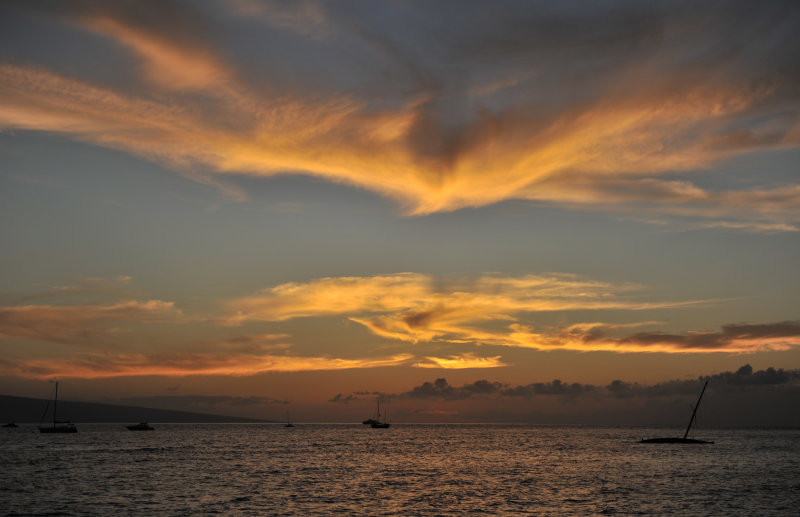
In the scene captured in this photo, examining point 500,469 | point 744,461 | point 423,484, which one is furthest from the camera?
point 744,461

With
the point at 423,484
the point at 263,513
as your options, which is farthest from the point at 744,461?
the point at 263,513

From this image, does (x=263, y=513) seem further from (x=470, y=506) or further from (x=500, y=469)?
(x=500, y=469)

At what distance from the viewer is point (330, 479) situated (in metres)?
112

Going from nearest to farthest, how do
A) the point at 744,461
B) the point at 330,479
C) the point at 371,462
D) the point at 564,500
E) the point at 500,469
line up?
1. the point at 564,500
2. the point at 330,479
3. the point at 500,469
4. the point at 371,462
5. the point at 744,461

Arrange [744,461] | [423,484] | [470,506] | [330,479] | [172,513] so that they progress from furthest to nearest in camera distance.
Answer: [744,461] → [330,479] → [423,484] → [470,506] → [172,513]

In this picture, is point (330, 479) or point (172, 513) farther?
point (330, 479)

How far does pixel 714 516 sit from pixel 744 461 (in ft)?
339

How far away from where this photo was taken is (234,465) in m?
140

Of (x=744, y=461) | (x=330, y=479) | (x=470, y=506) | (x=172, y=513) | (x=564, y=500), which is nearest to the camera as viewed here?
(x=172, y=513)

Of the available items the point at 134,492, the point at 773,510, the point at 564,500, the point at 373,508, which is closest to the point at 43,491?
the point at 134,492

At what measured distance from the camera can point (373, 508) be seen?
77.6 meters

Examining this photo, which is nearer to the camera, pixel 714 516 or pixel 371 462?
pixel 714 516

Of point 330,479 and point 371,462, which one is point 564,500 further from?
point 371,462

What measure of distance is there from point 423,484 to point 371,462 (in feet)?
167
